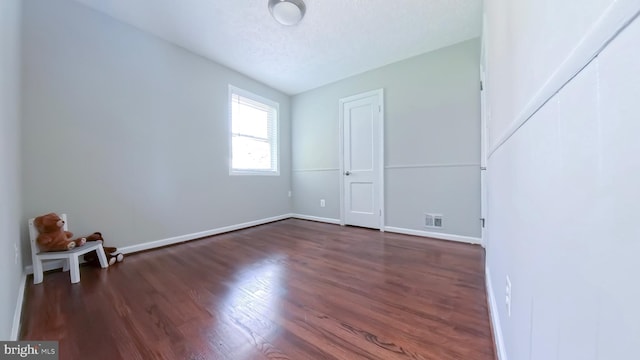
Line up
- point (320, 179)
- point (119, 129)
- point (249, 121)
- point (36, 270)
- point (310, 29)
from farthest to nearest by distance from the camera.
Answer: point (320, 179) < point (249, 121) < point (310, 29) < point (119, 129) < point (36, 270)

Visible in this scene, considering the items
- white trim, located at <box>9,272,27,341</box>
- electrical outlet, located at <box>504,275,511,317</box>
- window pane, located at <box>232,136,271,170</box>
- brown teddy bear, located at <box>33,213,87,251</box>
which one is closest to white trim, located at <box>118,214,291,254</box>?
brown teddy bear, located at <box>33,213,87,251</box>

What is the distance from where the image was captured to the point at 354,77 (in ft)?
12.0

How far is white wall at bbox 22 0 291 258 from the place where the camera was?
6.38 ft

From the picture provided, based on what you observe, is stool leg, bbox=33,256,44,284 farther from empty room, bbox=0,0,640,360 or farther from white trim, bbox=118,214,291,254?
white trim, bbox=118,214,291,254

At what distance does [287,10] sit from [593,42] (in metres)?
2.39

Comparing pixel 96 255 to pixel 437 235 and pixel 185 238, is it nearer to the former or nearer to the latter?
pixel 185 238

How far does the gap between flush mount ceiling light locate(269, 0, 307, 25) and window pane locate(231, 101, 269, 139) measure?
65.1 inches

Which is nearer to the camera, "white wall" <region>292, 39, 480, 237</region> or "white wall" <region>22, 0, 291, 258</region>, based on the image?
"white wall" <region>22, 0, 291, 258</region>

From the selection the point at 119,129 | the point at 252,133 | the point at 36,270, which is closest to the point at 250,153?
the point at 252,133

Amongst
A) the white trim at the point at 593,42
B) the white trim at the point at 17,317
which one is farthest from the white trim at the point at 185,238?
the white trim at the point at 593,42

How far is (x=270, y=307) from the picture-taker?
4.67 ft

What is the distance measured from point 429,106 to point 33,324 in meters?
3.92

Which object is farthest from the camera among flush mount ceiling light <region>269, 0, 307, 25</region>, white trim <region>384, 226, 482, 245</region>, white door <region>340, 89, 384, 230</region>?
white door <region>340, 89, 384, 230</region>

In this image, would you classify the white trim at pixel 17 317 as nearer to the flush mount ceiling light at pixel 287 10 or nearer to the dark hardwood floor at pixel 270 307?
the dark hardwood floor at pixel 270 307
